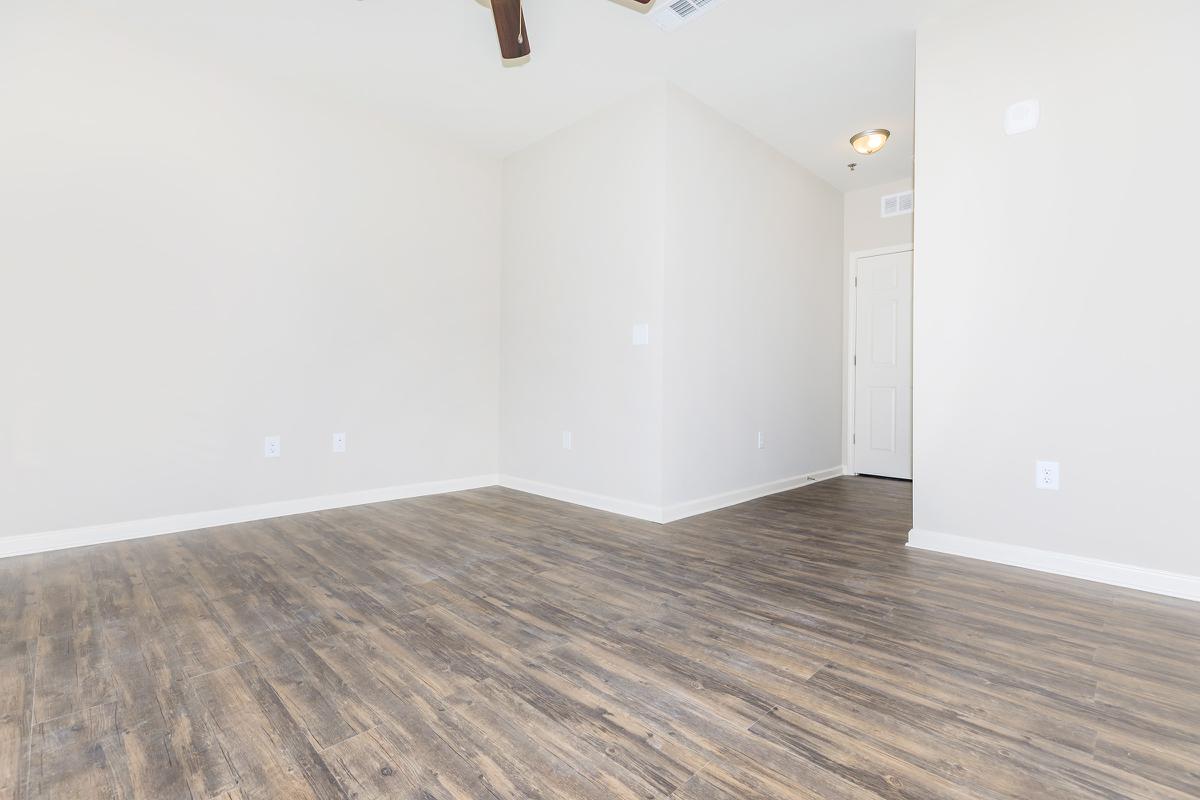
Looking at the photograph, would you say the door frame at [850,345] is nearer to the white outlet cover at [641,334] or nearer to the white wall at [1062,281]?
the white wall at [1062,281]

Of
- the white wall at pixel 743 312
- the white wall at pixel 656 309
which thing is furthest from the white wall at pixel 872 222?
the white wall at pixel 656 309

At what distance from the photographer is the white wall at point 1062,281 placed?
6.96 feet

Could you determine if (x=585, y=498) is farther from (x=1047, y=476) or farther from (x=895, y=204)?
(x=895, y=204)

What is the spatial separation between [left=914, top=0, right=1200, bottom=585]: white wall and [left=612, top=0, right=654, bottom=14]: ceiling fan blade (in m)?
1.39

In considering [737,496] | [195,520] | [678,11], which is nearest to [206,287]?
[195,520]

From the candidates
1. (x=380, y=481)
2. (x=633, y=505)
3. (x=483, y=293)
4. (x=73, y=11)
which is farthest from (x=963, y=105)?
(x=73, y=11)

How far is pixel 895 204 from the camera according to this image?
4.91 meters

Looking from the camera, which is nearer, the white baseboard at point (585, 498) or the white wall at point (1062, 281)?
the white wall at point (1062, 281)

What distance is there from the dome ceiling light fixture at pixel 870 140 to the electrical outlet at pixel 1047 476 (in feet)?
8.57

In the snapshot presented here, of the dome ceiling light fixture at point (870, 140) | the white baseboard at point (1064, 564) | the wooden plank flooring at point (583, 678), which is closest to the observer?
the wooden plank flooring at point (583, 678)

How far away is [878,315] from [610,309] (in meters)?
2.88

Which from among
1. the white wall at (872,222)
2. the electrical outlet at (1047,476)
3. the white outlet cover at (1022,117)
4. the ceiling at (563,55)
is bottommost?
the electrical outlet at (1047,476)

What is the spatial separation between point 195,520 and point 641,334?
2684 mm

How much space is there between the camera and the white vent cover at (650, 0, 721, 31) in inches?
102
